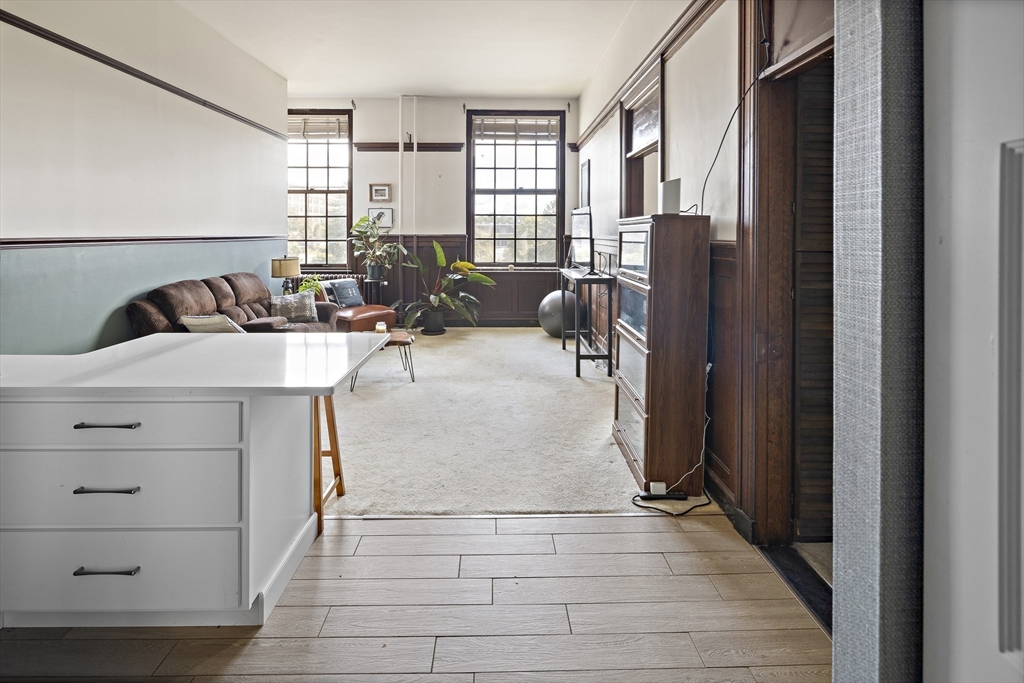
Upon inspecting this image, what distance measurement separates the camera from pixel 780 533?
279 cm

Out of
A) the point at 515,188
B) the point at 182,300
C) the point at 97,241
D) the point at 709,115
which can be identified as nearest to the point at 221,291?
the point at 182,300

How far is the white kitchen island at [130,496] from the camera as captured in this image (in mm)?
2025

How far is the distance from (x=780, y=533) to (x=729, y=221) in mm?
1334

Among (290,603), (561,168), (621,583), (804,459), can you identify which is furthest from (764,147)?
(561,168)

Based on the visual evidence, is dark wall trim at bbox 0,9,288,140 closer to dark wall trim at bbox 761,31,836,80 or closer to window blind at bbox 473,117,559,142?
window blind at bbox 473,117,559,142

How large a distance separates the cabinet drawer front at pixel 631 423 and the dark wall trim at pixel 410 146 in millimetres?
6303

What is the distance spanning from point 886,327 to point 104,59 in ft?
16.8

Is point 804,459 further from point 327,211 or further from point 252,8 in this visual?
point 327,211

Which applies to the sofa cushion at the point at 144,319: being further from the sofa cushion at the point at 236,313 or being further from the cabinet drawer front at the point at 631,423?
the cabinet drawer front at the point at 631,423

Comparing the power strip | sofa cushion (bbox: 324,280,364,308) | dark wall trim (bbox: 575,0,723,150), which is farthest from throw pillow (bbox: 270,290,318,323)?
the power strip

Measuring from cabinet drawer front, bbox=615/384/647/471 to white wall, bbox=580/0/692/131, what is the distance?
7.19 ft

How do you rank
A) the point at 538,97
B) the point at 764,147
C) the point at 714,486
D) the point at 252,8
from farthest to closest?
the point at 538,97 < the point at 252,8 < the point at 714,486 < the point at 764,147

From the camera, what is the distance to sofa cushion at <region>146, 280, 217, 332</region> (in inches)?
200

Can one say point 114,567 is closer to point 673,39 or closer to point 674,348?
point 674,348
